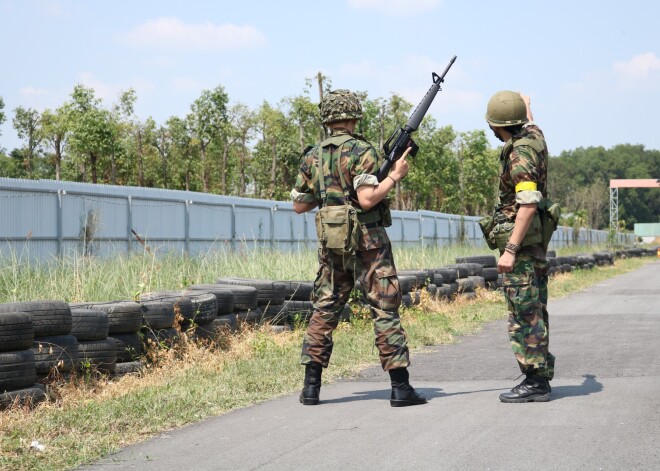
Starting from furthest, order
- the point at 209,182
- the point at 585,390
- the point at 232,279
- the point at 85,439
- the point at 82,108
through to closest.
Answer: the point at 209,182 → the point at 82,108 → the point at 232,279 → the point at 585,390 → the point at 85,439

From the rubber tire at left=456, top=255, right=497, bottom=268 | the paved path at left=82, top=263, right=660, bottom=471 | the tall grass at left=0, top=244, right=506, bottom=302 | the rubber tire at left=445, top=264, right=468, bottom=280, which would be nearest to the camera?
the paved path at left=82, top=263, right=660, bottom=471

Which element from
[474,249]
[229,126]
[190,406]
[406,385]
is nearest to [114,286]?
[190,406]

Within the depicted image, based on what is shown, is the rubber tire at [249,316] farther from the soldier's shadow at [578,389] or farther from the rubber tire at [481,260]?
the rubber tire at [481,260]

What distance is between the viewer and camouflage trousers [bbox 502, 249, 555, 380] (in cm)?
594

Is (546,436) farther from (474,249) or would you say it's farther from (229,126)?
(229,126)

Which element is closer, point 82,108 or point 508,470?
point 508,470

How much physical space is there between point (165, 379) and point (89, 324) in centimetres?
76

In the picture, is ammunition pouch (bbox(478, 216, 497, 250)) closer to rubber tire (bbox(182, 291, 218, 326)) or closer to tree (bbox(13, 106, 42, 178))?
rubber tire (bbox(182, 291, 218, 326))

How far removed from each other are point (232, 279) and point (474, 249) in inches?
683

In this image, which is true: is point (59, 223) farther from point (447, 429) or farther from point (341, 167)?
point (447, 429)

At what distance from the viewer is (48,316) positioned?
6.54m

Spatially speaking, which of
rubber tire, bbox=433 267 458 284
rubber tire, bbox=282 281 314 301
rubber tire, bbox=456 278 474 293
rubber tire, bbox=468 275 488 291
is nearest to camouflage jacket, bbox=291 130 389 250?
rubber tire, bbox=282 281 314 301

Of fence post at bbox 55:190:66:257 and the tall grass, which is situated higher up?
fence post at bbox 55:190:66:257

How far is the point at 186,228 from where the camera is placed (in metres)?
25.8
